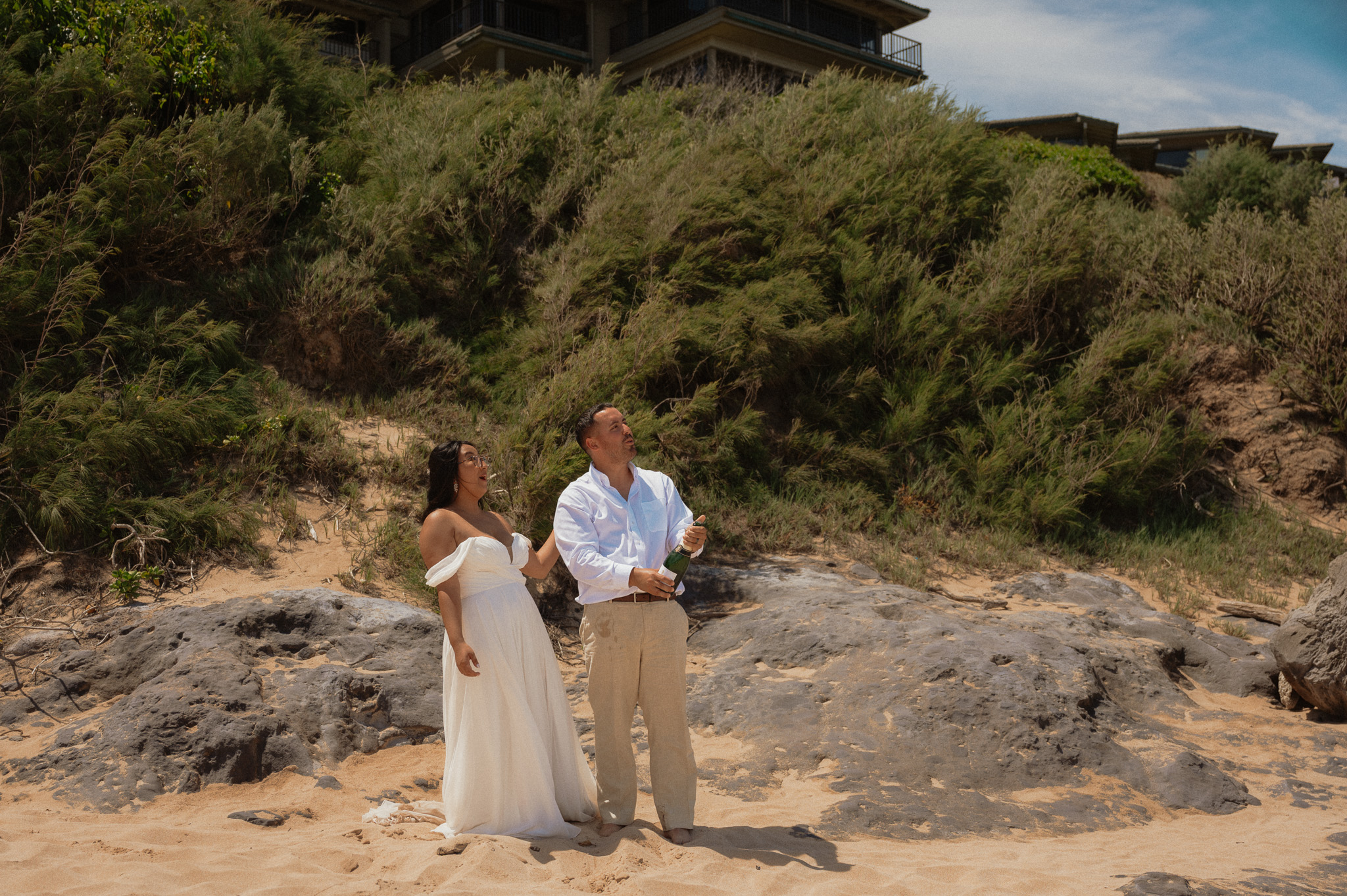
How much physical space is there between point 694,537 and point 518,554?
843 mm

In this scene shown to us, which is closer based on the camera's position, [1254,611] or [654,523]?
[654,523]

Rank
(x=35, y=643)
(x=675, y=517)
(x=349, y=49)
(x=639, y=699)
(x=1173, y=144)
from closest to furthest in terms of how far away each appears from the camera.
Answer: (x=639, y=699), (x=675, y=517), (x=35, y=643), (x=349, y=49), (x=1173, y=144)

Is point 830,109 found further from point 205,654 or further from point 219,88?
point 205,654

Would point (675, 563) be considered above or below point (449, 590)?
above

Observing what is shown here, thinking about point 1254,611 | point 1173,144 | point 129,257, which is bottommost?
point 1254,611

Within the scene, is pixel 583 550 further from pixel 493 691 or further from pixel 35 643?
pixel 35 643

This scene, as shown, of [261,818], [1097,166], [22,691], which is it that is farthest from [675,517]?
[1097,166]

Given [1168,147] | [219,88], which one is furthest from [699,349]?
[1168,147]

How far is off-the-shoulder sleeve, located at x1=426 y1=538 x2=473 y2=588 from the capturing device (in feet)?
12.8

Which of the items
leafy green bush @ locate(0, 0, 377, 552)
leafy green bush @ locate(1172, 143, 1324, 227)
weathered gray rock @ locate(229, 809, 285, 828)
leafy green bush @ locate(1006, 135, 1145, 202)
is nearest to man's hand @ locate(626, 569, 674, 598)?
weathered gray rock @ locate(229, 809, 285, 828)

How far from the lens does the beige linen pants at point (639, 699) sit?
156 inches

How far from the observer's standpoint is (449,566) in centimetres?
393

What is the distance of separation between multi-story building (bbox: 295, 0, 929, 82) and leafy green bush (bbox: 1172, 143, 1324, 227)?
7.77 meters

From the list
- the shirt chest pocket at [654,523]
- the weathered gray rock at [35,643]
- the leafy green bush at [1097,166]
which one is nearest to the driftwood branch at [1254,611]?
the shirt chest pocket at [654,523]
